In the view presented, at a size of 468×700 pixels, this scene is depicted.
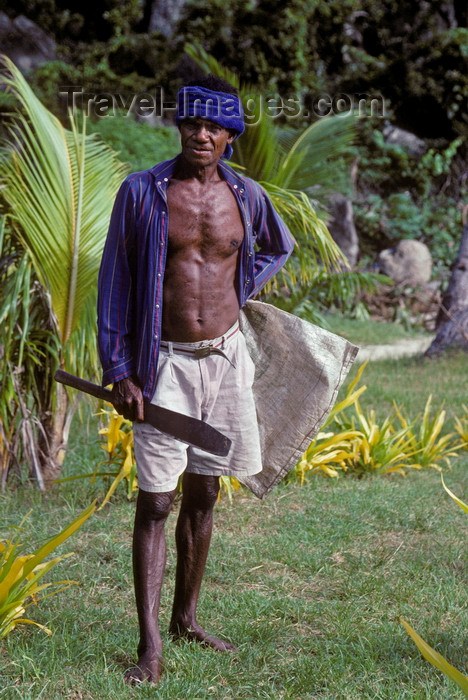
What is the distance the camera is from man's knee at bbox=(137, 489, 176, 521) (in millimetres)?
2658

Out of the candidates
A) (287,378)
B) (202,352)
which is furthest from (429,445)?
(202,352)

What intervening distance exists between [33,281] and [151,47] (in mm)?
12575

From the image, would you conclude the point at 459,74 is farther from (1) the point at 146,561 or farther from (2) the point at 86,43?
(1) the point at 146,561

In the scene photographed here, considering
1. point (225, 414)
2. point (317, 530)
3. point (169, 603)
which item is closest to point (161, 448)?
point (225, 414)

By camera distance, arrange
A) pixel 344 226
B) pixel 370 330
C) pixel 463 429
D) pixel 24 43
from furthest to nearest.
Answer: pixel 24 43
pixel 344 226
pixel 370 330
pixel 463 429

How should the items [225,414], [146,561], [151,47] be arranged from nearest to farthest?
[146,561] → [225,414] → [151,47]

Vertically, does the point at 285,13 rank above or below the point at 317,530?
above

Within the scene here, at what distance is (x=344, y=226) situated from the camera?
1514 cm

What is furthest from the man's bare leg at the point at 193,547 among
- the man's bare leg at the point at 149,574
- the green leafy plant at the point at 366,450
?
the green leafy plant at the point at 366,450

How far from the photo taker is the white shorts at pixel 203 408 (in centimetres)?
266

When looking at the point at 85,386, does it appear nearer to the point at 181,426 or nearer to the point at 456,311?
the point at 181,426

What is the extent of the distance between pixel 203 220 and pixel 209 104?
37cm

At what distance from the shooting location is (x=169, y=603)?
3314 mm

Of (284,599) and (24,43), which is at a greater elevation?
(24,43)
